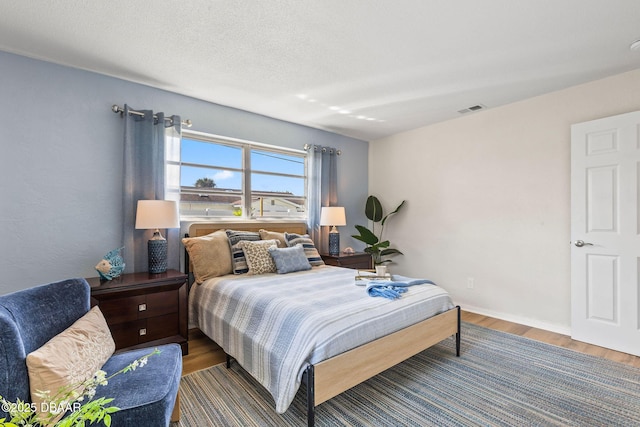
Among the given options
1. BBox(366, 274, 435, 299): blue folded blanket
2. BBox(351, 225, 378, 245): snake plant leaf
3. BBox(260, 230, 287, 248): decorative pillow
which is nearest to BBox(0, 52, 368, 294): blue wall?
BBox(260, 230, 287, 248): decorative pillow

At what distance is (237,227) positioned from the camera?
3.62 metres

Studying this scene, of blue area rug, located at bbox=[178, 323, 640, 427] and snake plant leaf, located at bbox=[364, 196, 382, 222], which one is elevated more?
snake plant leaf, located at bbox=[364, 196, 382, 222]

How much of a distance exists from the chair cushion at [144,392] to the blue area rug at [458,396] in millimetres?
505

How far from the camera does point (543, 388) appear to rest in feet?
7.09

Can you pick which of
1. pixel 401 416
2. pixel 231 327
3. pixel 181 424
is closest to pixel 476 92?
pixel 401 416

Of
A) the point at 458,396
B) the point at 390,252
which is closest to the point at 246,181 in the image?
the point at 390,252

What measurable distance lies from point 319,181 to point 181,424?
10.4 feet

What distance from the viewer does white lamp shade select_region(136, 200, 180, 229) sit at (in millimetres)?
2680

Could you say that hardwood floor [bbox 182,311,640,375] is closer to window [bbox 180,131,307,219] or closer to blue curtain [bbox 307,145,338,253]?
window [bbox 180,131,307,219]

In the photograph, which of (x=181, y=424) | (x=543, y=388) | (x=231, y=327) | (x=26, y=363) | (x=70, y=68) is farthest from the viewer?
(x=70, y=68)

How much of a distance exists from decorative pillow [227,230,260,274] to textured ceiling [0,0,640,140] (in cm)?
148

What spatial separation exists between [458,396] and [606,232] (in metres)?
2.13

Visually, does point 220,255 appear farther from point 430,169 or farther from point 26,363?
point 430,169

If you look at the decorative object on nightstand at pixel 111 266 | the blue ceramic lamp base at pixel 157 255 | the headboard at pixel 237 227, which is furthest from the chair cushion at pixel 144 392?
the headboard at pixel 237 227
